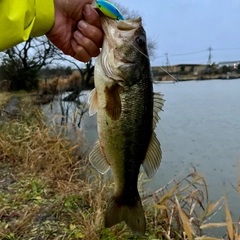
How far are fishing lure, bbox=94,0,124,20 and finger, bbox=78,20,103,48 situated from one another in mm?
155

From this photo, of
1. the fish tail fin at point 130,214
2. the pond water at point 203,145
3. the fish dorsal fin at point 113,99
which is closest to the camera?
the fish dorsal fin at point 113,99

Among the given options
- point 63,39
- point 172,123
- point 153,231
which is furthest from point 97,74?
point 172,123

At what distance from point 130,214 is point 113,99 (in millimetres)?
817

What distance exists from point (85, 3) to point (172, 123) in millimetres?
9938

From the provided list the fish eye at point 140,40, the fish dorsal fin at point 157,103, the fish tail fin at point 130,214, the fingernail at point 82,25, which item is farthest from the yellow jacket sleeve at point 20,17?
the fish tail fin at point 130,214

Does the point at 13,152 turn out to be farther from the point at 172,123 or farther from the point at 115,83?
the point at 172,123

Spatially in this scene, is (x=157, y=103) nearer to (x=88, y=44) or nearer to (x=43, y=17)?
(x=88, y=44)

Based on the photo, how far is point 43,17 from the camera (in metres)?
1.81

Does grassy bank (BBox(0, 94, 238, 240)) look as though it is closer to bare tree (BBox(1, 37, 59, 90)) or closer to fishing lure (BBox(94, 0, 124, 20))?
fishing lure (BBox(94, 0, 124, 20))

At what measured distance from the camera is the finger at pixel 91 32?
6.12ft

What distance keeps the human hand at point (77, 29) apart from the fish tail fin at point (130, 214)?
971mm

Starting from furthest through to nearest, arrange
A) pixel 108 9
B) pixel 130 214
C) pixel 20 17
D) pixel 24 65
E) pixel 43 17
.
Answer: pixel 24 65, pixel 130 214, pixel 43 17, pixel 108 9, pixel 20 17

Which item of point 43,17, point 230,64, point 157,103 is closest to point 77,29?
point 43,17

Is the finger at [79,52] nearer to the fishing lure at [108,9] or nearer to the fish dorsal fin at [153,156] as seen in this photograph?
the fishing lure at [108,9]
